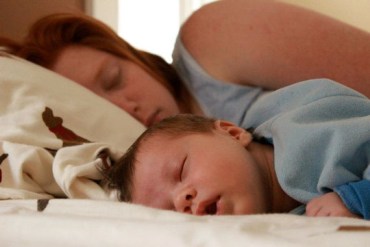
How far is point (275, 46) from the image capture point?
3.69ft

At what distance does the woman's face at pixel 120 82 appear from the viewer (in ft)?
3.87

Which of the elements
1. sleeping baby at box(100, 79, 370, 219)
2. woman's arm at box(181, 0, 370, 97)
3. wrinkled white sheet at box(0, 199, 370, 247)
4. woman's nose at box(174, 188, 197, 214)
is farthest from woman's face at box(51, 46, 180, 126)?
wrinkled white sheet at box(0, 199, 370, 247)

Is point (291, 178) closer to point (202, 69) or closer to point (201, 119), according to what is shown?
point (201, 119)

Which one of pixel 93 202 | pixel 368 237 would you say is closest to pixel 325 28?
pixel 93 202

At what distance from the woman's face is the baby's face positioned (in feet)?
1.19

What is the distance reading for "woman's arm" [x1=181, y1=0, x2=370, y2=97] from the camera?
1.08m

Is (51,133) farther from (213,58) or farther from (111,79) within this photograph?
(213,58)

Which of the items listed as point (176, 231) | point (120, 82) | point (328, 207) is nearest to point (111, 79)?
point (120, 82)

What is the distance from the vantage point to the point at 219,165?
0.71 metres

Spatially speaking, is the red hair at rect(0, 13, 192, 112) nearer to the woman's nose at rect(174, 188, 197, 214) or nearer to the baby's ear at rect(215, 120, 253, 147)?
the baby's ear at rect(215, 120, 253, 147)

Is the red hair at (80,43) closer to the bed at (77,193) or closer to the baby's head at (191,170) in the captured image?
the bed at (77,193)

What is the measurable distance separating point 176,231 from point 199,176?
316 millimetres

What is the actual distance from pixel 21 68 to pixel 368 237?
83 centimetres

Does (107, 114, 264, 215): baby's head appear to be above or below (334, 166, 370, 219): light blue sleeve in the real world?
below
